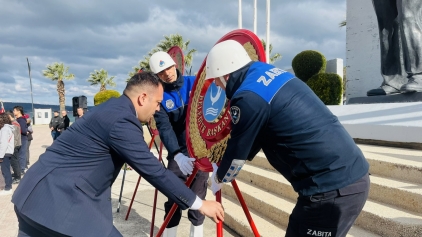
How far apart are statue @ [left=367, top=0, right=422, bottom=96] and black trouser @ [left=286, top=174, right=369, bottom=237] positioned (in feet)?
17.2

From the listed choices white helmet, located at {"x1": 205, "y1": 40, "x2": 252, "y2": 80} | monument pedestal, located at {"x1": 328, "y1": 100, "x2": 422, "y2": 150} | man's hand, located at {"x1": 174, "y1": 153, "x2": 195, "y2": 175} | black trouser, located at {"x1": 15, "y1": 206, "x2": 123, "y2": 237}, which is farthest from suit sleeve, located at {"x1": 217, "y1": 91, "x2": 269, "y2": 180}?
monument pedestal, located at {"x1": 328, "y1": 100, "x2": 422, "y2": 150}

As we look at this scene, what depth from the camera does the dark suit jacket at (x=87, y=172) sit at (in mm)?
1675

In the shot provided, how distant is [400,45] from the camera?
6.57 meters

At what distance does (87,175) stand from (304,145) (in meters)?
1.14

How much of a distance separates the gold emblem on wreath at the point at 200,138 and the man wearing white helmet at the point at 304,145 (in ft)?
1.34

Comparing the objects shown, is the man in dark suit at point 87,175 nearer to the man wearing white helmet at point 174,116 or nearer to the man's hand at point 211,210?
the man's hand at point 211,210

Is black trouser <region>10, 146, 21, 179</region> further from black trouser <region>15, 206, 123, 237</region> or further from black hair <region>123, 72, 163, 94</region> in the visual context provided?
black hair <region>123, 72, 163, 94</region>

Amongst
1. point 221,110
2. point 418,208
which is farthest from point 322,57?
point 221,110

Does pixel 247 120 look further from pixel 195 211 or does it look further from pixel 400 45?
pixel 400 45

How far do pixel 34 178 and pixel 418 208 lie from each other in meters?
3.13

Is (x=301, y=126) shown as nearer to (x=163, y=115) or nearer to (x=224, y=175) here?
(x=224, y=175)

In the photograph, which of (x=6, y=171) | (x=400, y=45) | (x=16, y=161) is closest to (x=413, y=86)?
(x=400, y=45)

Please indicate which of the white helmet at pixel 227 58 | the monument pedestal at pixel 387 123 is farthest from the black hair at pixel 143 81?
the monument pedestal at pixel 387 123

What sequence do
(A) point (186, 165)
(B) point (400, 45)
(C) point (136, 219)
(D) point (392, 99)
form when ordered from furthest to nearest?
(B) point (400, 45) < (D) point (392, 99) < (C) point (136, 219) < (A) point (186, 165)
